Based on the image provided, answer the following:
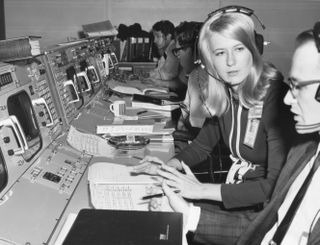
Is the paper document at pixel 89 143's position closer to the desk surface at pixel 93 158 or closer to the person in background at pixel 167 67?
the desk surface at pixel 93 158

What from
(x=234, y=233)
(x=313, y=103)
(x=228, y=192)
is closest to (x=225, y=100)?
(x=228, y=192)

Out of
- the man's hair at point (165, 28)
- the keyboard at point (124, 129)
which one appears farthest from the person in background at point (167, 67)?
the keyboard at point (124, 129)

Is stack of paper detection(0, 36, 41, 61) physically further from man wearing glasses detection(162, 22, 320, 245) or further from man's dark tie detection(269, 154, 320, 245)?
man's dark tie detection(269, 154, 320, 245)

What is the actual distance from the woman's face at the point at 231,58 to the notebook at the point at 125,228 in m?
0.69

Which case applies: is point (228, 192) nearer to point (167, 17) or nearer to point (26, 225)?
point (26, 225)

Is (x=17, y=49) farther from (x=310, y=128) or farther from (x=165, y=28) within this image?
(x=165, y=28)

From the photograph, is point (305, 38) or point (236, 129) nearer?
point (305, 38)

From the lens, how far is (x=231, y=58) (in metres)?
1.60

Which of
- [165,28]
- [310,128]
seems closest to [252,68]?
[310,128]

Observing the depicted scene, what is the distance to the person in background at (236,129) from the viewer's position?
4.46ft

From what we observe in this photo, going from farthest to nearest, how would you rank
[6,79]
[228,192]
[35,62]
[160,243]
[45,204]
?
[35,62] < [228,192] < [6,79] < [45,204] < [160,243]

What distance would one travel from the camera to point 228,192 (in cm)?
151

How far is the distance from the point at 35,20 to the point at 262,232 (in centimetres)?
535

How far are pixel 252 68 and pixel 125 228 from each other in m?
0.87
